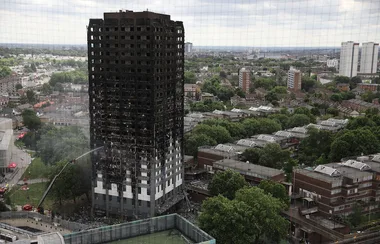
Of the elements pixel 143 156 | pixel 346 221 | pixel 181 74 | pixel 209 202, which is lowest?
pixel 346 221

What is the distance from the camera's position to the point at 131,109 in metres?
5.61

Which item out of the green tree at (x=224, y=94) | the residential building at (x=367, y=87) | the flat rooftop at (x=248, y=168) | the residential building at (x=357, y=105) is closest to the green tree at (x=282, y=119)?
the residential building at (x=357, y=105)

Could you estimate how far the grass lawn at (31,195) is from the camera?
6293mm

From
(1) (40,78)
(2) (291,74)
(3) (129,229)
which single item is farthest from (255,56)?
(3) (129,229)

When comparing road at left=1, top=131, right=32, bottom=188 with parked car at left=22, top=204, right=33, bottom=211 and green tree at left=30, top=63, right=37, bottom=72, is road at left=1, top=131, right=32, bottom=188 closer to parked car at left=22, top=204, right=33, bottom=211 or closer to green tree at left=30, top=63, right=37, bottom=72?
parked car at left=22, top=204, right=33, bottom=211

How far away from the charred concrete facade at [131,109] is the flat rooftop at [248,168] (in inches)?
54.7

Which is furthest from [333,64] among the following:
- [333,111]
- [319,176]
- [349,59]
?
A: [319,176]

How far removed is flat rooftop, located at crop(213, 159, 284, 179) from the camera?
652cm

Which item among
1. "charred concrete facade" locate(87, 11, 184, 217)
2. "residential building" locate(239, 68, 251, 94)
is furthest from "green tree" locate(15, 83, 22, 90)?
"residential building" locate(239, 68, 251, 94)

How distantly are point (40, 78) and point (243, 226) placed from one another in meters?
8.92

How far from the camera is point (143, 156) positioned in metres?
5.61

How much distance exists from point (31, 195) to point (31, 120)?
3519 mm

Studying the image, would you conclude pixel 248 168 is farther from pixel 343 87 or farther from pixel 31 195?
pixel 343 87

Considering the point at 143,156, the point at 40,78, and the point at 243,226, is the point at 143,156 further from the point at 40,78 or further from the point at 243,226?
the point at 40,78
